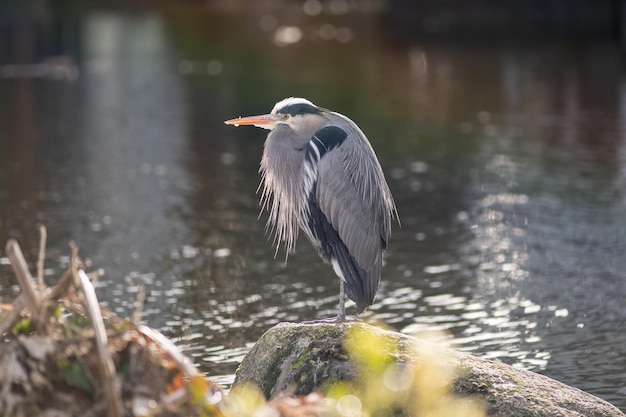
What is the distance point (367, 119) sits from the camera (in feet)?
72.9

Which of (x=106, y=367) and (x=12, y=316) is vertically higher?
(x=12, y=316)

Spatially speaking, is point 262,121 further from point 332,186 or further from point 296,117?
point 332,186

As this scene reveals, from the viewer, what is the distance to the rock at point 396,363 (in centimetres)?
555

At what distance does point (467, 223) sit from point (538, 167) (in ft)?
12.6

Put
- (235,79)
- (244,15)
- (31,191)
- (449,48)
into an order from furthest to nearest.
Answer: (244,15) → (449,48) → (235,79) → (31,191)

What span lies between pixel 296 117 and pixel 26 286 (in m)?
3.55

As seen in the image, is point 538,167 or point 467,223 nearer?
point 467,223

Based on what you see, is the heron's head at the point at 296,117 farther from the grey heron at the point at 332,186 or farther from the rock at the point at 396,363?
the rock at the point at 396,363

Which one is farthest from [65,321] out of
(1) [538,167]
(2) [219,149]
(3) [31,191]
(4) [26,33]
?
(4) [26,33]

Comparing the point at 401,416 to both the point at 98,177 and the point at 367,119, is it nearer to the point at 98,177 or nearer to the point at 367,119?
the point at 98,177

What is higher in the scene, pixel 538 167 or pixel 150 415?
pixel 150 415

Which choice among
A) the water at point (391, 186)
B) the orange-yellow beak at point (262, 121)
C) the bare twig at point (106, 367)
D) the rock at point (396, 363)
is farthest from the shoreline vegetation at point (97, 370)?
the water at point (391, 186)

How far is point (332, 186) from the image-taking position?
6.52 metres

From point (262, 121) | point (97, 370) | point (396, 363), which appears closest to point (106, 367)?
point (97, 370)
